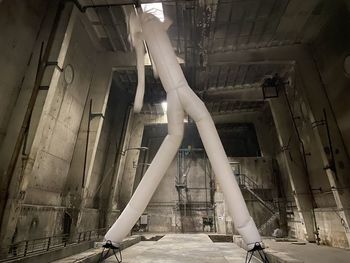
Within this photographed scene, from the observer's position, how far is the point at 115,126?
51.0 ft

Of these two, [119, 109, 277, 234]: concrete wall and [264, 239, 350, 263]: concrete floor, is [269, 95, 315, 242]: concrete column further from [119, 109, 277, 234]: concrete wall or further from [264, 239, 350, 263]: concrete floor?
[119, 109, 277, 234]: concrete wall

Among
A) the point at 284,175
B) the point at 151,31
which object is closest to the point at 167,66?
the point at 151,31

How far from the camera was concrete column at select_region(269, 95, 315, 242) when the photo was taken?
38.9ft

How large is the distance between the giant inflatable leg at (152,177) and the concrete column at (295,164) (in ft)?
31.0

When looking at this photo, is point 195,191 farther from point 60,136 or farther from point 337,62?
point 337,62

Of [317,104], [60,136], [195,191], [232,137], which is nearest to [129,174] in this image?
[195,191]

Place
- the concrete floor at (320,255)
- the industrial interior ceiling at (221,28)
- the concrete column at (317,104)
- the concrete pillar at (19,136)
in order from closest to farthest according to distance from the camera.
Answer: the concrete pillar at (19,136), the concrete floor at (320,255), the concrete column at (317,104), the industrial interior ceiling at (221,28)

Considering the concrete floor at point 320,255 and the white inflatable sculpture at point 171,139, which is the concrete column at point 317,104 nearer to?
the concrete floor at point 320,255

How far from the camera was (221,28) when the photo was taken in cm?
1003

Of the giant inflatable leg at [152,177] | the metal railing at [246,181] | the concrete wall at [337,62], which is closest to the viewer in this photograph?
the giant inflatable leg at [152,177]

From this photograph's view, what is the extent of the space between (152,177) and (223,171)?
1.44 meters

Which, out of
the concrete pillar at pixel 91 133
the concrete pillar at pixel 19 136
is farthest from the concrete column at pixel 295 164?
the concrete pillar at pixel 19 136

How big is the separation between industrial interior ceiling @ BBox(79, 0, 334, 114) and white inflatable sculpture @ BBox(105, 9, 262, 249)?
286 centimetres

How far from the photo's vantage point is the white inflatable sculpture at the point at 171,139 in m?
4.71
